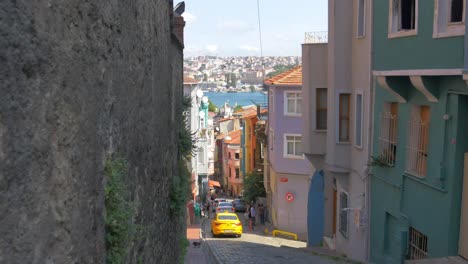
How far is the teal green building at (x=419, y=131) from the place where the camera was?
10.8 m

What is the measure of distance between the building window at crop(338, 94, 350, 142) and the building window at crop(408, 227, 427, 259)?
4.69 m

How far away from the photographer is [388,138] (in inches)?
565

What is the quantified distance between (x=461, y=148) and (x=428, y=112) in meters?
1.53

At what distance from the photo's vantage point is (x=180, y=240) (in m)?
12.0

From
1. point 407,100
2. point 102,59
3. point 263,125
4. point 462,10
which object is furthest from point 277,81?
point 102,59

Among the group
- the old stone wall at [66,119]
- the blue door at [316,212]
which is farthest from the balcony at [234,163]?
the old stone wall at [66,119]

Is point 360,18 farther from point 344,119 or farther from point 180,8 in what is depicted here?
point 180,8

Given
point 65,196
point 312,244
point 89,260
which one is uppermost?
point 65,196

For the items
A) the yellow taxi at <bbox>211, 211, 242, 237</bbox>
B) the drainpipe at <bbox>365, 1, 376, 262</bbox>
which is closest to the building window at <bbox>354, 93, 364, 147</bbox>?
the drainpipe at <bbox>365, 1, 376, 262</bbox>

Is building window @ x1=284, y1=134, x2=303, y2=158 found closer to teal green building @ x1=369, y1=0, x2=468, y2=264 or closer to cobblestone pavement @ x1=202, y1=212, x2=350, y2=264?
cobblestone pavement @ x1=202, y1=212, x2=350, y2=264

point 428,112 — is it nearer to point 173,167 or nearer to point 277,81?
point 173,167

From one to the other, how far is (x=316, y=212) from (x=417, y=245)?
30.6ft

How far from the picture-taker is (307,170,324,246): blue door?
70.8 feet

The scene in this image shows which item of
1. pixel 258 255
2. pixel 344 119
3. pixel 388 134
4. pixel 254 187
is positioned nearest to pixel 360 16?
pixel 344 119
